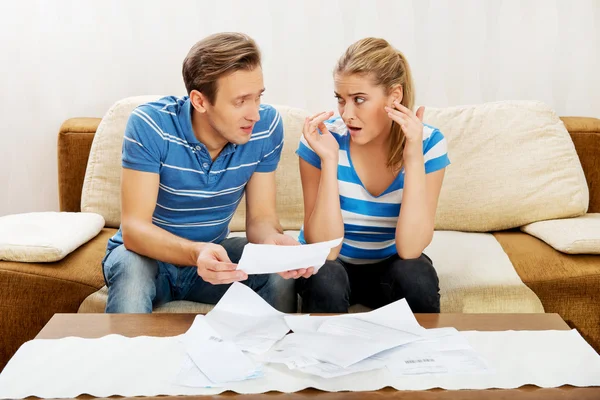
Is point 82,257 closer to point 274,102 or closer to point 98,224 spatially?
point 98,224

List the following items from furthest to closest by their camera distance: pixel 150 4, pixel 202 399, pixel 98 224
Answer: pixel 150 4 → pixel 98 224 → pixel 202 399

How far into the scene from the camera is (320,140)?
1.96 m

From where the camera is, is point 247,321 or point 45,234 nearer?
point 247,321

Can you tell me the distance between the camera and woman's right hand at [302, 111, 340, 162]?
194cm

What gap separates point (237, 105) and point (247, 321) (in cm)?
59

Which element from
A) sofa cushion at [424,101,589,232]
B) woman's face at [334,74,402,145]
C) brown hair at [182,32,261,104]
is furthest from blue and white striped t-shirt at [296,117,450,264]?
sofa cushion at [424,101,589,232]

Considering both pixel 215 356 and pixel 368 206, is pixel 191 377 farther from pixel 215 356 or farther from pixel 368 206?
pixel 368 206

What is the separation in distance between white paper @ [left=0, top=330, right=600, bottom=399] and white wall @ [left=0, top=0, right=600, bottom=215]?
165cm

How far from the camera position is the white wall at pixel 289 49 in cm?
285

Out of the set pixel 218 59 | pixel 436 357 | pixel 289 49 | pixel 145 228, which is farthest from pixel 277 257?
pixel 289 49

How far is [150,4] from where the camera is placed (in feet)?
9.29

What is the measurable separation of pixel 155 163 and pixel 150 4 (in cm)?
119

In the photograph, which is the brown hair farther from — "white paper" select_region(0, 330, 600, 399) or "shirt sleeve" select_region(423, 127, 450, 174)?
"white paper" select_region(0, 330, 600, 399)

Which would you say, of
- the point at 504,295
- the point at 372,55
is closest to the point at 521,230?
the point at 504,295
